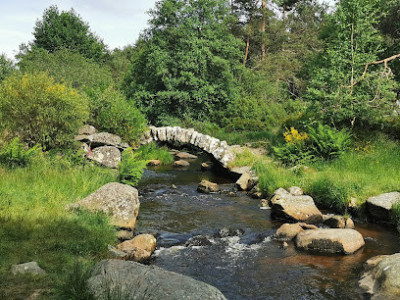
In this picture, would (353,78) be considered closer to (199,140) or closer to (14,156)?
(199,140)

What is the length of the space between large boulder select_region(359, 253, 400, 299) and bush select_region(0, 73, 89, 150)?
36.7ft

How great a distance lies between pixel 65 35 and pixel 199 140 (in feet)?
104

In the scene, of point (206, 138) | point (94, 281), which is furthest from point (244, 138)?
point (94, 281)

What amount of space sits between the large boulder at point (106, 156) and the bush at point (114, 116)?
207 centimetres

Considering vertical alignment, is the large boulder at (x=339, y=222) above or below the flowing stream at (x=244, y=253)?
above

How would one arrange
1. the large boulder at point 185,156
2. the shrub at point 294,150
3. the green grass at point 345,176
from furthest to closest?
1. the large boulder at point 185,156
2. the shrub at point 294,150
3. the green grass at point 345,176

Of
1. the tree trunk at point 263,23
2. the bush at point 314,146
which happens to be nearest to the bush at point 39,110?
the bush at point 314,146

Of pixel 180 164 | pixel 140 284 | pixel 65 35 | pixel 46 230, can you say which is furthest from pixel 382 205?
pixel 65 35

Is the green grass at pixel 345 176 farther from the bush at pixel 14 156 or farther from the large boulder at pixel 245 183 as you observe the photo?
the bush at pixel 14 156

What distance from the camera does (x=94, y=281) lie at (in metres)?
4.80

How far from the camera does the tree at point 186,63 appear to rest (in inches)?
941

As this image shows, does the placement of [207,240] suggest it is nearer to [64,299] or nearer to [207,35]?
[64,299]

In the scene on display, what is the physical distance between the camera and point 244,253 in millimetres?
8344

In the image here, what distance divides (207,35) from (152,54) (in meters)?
3.83
